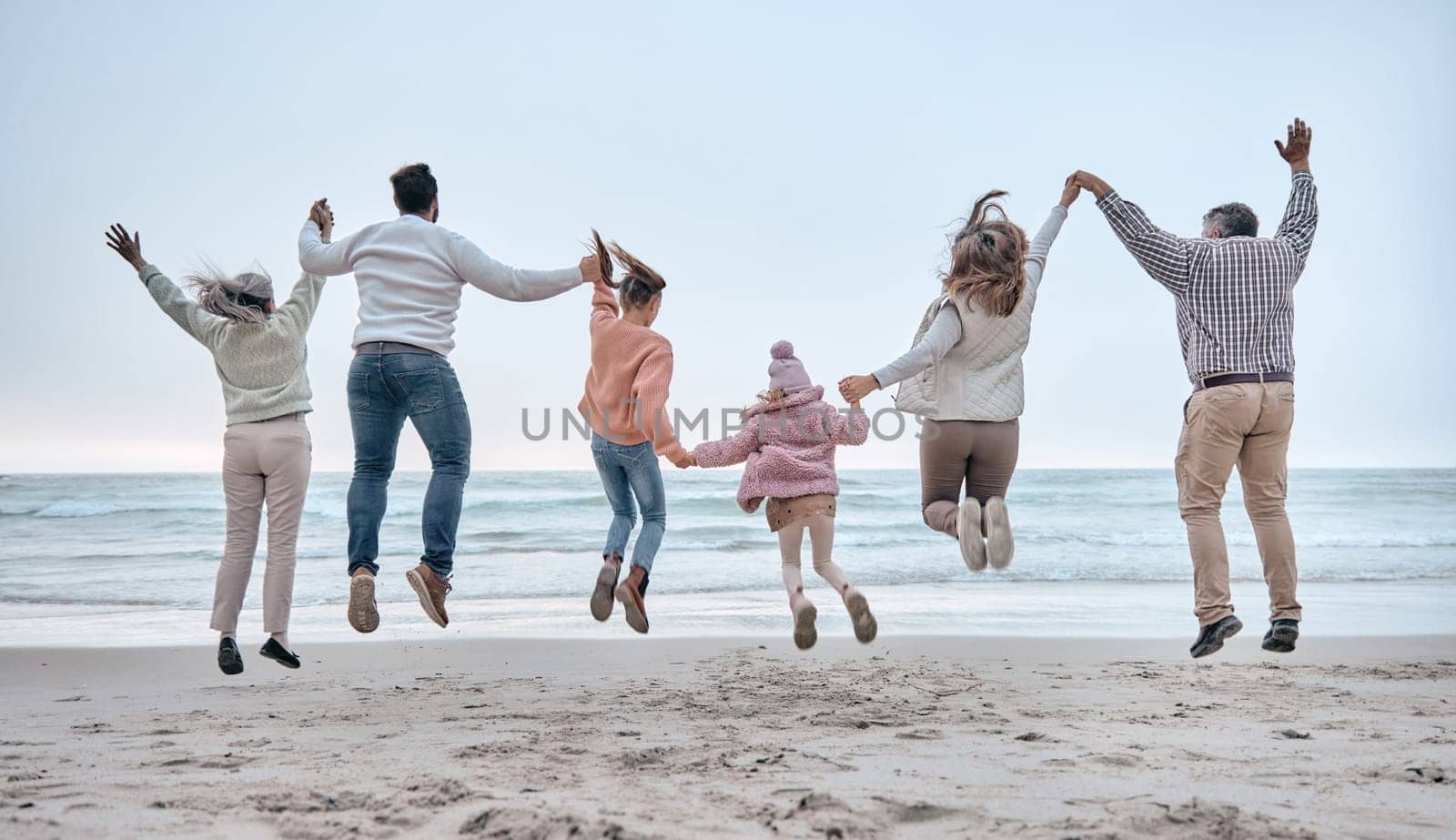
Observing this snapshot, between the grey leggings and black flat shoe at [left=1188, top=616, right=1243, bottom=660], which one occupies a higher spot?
the grey leggings

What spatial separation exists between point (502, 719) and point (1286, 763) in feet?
10.0

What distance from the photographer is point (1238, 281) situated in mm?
5098

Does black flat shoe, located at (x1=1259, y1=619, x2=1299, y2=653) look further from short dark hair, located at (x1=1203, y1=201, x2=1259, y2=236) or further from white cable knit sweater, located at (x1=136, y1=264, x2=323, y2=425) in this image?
white cable knit sweater, located at (x1=136, y1=264, x2=323, y2=425)

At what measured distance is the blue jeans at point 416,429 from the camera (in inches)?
189

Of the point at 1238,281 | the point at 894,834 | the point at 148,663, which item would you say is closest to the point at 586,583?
the point at 148,663

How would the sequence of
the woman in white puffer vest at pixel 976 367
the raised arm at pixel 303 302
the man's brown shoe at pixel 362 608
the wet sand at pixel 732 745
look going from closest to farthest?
the wet sand at pixel 732 745 → the man's brown shoe at pixel 362 608 → the woman in white puffer vest at pixel 976 367 → the raised arm at pixel 303 302

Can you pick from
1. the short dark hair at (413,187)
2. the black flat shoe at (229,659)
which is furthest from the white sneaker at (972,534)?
the black flat shoe at (229,659)

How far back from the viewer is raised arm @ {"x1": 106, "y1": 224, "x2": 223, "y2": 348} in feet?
17.2

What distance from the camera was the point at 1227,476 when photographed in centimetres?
519

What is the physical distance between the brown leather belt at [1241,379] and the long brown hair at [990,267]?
0.93 meters

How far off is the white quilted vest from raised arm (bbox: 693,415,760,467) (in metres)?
0.80

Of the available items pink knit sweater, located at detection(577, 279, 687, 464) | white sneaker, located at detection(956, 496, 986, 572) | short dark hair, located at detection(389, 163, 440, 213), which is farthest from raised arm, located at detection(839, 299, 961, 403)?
short dark hair, located at detection(389, 163, 440, 213)

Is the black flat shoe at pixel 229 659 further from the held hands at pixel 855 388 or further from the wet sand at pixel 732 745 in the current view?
the held hands at pixel 855 388

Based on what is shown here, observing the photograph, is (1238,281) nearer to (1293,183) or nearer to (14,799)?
(1293,183)
